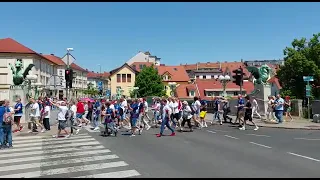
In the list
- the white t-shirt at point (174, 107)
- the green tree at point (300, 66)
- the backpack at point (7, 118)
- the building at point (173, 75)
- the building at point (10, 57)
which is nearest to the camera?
the backpack at point (7, 118)

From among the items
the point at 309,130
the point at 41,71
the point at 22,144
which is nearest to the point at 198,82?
the point at 41,71

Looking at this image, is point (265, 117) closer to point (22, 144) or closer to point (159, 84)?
point (22, 144)

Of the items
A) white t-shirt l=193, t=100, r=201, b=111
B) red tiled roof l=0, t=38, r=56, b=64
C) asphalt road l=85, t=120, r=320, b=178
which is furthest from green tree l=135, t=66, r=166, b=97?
asphalt road l=85, t=120, r=320, b=178

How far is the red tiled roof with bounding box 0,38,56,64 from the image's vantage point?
2876 inches

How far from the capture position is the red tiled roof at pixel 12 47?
7306cm

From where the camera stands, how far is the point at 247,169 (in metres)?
8.60

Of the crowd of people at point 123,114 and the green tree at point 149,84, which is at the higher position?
the green tree at point 149,84

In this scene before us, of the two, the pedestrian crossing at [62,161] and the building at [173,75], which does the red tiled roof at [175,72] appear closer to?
the building at [173,75]

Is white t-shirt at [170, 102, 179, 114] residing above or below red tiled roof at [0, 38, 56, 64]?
below

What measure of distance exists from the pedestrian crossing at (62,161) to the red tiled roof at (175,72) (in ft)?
286

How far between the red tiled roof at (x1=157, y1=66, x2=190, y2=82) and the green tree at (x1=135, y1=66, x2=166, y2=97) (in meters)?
19.5

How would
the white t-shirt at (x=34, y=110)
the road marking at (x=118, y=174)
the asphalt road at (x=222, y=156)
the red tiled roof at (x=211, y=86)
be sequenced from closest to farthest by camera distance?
the road marking at (x=118, y=174)
the asphalt road at (x=222, y=156)
the white t-shirt at (x=34, y=110)
the red tiled roof at (x=211, y=86)

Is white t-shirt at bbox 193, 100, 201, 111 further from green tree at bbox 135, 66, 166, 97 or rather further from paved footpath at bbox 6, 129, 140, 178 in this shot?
green tree at bbox 135, 66, 166, 97

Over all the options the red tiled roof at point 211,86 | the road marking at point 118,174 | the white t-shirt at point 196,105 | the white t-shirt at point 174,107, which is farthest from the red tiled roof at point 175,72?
the road marking at point 118,174
